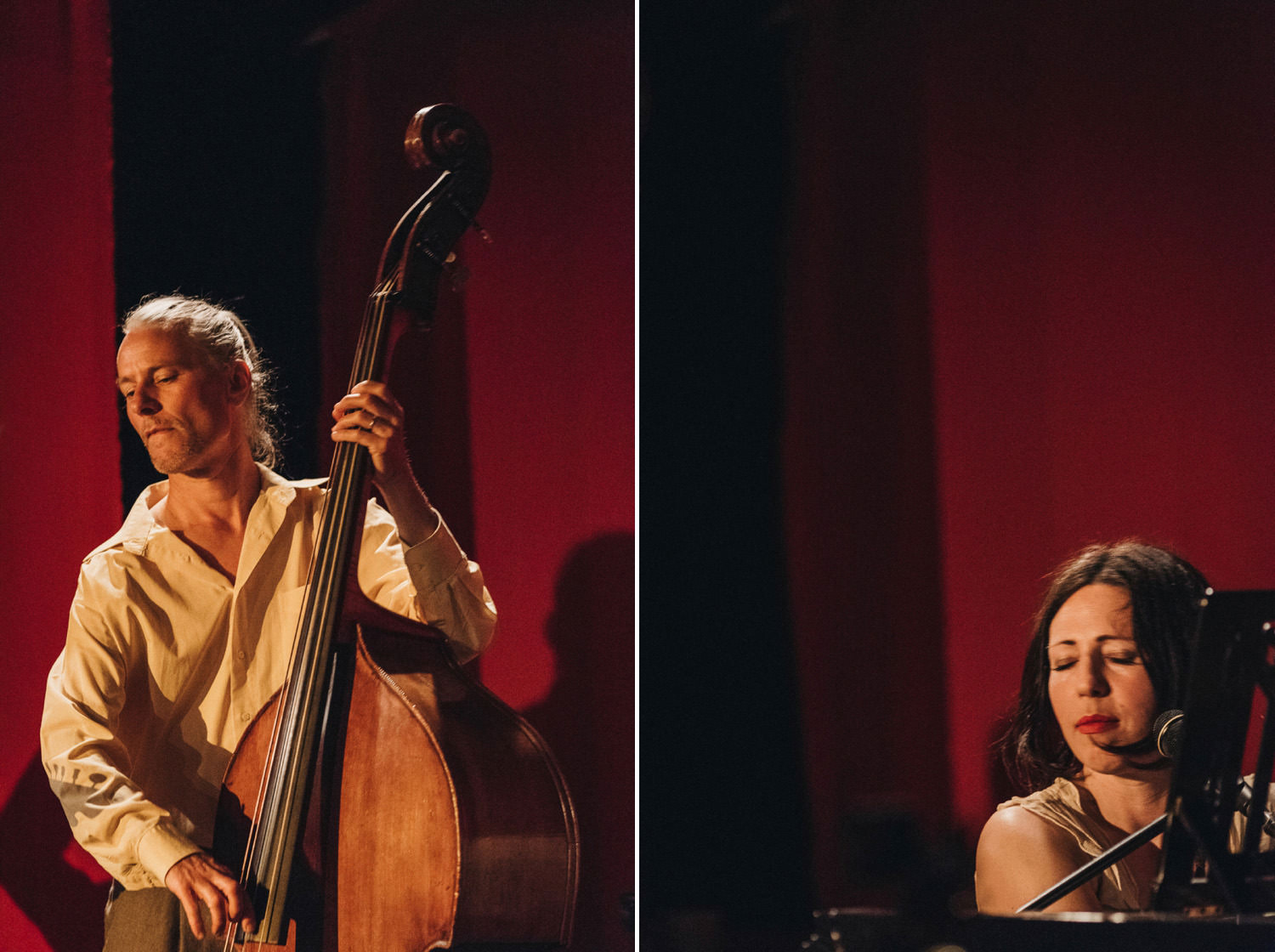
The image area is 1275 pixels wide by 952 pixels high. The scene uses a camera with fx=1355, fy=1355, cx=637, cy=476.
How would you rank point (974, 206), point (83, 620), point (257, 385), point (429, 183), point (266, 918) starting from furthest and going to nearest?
point (974, 206) → point (429, 183) → point (257, 385) → point (83, 620) → point (266, 918)

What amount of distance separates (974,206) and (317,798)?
1.44m

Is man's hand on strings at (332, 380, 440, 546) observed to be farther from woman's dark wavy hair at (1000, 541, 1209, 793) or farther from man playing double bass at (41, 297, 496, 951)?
woman's dark wavy hair at (1000, 541, 1209, 793)

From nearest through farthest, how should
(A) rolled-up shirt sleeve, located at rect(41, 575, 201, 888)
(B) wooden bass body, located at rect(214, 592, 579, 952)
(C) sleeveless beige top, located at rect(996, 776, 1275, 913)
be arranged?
(B) wooden bass body, located at rect(214, 592, 579, 952), (A) rolled-up shirt sleeve, located at rect(41, 575, 201, 888), (C) sleeveless beige top, located at rect(996, 776, 1275, 913)

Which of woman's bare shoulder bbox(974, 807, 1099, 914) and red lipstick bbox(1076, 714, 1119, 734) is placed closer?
woman's bare shoulder bbox(974, 807, 1099, 914)

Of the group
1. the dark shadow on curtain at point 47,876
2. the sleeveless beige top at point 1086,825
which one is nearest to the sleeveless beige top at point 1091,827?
the sleeveless beige top at point 1086,825

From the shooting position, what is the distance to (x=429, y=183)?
214 centimetres

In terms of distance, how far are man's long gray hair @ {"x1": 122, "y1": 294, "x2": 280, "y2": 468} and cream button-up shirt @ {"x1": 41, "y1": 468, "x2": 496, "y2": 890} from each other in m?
0.10

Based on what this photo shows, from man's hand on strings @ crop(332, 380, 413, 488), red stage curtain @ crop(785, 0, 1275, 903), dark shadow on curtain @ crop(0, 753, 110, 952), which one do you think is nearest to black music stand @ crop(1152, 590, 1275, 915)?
red stage curtain @ crop(785, 0, 1275, 903)

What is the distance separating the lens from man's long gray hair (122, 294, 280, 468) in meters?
1.95

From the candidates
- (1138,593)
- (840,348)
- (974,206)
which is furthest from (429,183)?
(1138,593)

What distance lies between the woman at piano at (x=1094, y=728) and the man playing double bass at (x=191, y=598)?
83cm

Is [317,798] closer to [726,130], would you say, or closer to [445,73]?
[445,73]

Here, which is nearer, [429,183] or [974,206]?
[429,183]

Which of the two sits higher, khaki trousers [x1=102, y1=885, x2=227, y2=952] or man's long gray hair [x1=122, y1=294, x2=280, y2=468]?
man's long gray hair [x1=122, y1=294, x2=280, y2=468]
